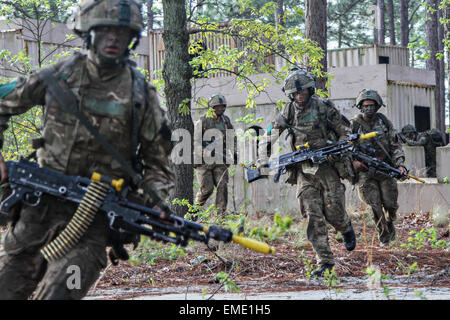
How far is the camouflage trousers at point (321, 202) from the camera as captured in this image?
801 centimetres

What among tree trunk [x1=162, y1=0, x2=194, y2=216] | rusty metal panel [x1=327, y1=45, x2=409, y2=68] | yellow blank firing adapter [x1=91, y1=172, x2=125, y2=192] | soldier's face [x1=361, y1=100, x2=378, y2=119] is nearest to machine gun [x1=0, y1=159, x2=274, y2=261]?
yellow blank firing adapter [x1=91, y1=172, x2=125, y2=192]

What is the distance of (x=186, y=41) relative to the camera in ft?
31.9

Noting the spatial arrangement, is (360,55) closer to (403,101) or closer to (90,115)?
(403,101)

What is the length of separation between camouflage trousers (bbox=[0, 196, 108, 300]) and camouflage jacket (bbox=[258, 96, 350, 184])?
14.7 feet

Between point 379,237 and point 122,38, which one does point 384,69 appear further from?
point 122,38

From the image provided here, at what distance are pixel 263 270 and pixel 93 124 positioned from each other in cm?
434

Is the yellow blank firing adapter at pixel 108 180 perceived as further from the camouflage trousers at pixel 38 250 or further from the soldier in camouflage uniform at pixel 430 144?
the soldier in camouflage uniform at pixel 430 144

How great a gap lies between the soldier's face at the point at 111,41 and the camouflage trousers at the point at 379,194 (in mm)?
6894

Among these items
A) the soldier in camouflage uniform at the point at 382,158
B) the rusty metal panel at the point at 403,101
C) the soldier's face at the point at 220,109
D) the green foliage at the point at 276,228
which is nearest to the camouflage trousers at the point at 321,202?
the soldier in camouflage uniform at the point at 382,158

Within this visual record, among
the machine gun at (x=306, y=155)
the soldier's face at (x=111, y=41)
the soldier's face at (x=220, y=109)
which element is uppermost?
the soldier's face at (x=220, y=109)

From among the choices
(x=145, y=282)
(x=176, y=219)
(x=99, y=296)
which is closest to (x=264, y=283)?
(x=145, y=282)

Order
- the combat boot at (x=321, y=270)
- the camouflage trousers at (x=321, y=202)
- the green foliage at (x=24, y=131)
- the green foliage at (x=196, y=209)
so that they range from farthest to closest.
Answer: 1. the green foliage at (x=24, y=131)
2. the green foliage at (x=196, y=209)
3. the camouflage trousers at (x=321, y=202)
4. the combat boot at (x=321, y=270)

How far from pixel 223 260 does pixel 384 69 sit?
13.4 metres

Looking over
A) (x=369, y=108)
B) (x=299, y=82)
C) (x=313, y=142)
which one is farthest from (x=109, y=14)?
(x=369, y=108)
